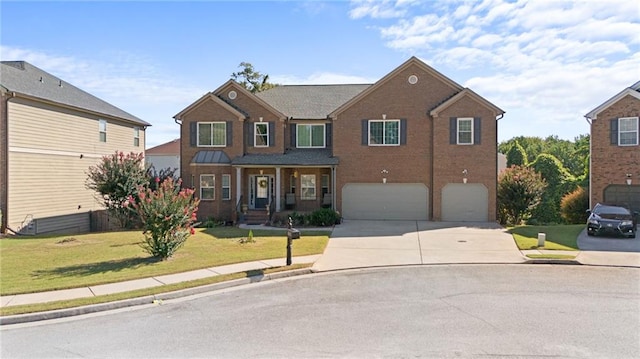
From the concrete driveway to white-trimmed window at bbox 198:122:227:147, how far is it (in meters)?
9.23

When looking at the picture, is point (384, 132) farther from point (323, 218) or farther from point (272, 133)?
point (272, 133)

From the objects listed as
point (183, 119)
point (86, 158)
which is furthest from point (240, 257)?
point (86, 158)

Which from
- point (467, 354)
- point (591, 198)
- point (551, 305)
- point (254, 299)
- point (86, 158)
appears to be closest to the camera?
point (467, 354)

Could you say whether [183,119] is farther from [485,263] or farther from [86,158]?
[485,263]

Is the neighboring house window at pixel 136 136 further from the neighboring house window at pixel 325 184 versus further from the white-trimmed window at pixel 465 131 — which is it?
the white-trimmed window at pixel 465 131

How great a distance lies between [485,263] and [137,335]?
1074cm

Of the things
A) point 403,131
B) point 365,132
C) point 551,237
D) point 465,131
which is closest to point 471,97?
point 465,131

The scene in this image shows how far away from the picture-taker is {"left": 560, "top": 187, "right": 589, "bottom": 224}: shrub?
2466 cm

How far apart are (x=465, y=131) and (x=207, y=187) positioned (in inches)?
603

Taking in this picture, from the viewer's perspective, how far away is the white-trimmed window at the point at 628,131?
71.2 ft

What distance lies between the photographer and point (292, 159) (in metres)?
24.5

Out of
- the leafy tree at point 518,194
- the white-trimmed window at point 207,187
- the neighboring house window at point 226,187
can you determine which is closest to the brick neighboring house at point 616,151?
the leafy tree at point 518,194

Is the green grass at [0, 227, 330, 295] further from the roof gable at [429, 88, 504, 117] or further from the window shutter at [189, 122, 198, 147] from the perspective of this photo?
the roof gable at [429, 88, 504, 117]

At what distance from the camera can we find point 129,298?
958cm
